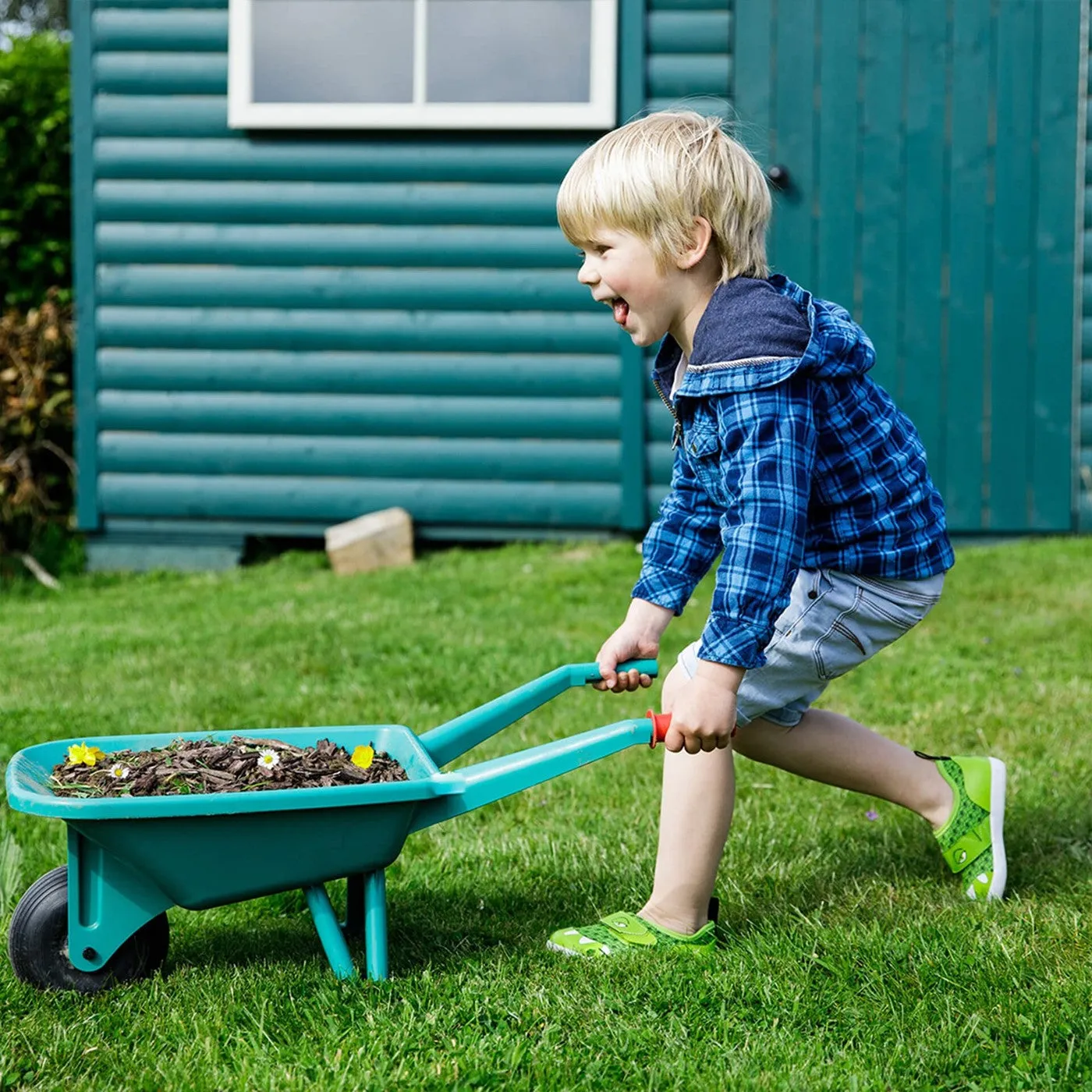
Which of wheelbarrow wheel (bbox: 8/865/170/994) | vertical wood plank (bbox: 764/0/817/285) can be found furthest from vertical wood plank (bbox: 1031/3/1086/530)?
wheelbarrow wheel (bbox: 8/865/170/994)

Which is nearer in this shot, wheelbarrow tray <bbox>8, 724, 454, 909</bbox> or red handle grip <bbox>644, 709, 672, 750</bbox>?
wheelbarrow tray <bbox>8, 724, 454, 909</bbox>

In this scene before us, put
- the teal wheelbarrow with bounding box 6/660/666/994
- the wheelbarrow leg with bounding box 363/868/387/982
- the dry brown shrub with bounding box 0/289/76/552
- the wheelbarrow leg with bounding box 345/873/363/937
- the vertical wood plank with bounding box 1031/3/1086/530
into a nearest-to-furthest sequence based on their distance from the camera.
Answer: the teal wheelbarrow with bounding box 6/660/666/994 < the wheelbarrow leg with bounding box 363/868/387/982 < the wheelbarrow leg with bounding box 345/873/363/937 < the vertical wood plank with bounding box 1031/3/1086/530 < the dry brown shrub with bounding box 0/289/76/552

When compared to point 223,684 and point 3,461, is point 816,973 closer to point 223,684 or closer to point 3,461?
point 223,684

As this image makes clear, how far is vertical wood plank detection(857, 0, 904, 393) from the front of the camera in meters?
6.62

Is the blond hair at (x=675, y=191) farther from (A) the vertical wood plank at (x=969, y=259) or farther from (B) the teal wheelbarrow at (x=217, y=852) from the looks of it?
(A) the vertical wood plank at (x=969, y=259)

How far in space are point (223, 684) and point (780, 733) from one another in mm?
2338

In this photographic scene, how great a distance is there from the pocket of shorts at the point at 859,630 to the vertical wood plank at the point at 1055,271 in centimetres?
450

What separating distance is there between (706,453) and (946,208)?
481cm

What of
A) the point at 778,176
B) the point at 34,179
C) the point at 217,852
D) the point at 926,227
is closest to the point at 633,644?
the point at 217,852

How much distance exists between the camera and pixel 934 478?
22.1ft

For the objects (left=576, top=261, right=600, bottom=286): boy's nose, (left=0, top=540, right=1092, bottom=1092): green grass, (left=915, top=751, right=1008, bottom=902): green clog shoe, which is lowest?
(left=0, top=540, right=1092, bottom=1092): green grass

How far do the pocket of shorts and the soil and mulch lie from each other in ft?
2.53

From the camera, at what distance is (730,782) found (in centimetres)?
247

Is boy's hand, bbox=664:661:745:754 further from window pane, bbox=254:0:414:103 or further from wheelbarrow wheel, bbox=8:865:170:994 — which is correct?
window pane, bbox=254:0:414:103
